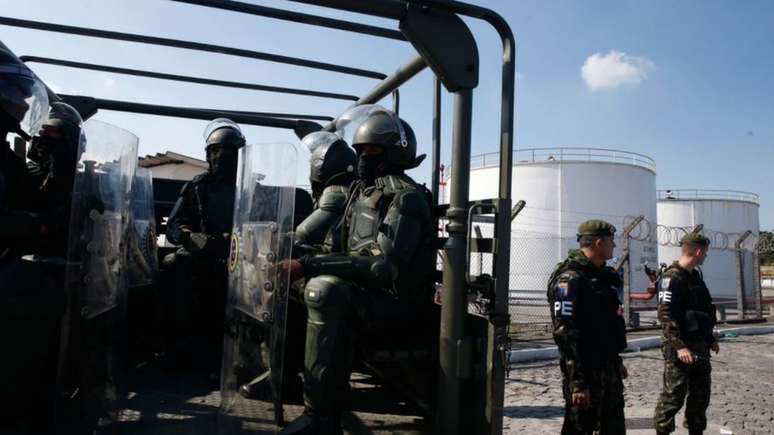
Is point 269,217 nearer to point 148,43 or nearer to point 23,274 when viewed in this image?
point 23,274

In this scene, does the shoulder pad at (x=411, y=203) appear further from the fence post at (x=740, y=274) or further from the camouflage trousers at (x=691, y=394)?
the fence post at (x=740, y=274)

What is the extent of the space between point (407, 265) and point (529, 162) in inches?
837

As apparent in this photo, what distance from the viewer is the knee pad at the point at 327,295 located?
7.42 feet

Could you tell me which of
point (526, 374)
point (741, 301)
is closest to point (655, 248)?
point (741, 301)

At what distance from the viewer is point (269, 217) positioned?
222 centimetres

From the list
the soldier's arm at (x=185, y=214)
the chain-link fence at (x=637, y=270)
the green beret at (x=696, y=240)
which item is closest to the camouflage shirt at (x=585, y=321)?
the green beret at (x=696, y=240)

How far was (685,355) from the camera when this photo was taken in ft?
12.6

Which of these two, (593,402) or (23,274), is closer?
(23,274)

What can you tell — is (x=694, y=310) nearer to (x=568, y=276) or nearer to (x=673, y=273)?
(x=673, y=273)

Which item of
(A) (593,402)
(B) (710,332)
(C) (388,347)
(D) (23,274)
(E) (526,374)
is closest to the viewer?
(D) (23,274)

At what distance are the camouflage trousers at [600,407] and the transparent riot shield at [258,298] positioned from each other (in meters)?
1.89

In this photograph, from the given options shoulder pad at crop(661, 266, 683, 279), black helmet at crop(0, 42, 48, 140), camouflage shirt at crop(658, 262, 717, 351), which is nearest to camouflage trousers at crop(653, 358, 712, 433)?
camouflage shirt at crop(658, 262, 717, 351)

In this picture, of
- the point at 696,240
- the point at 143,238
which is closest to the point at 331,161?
the point at 143,238

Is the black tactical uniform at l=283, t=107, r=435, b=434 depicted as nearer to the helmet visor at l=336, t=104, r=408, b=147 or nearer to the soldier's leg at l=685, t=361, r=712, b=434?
the helmet visor at l=336, t=104, r=408, b=147
